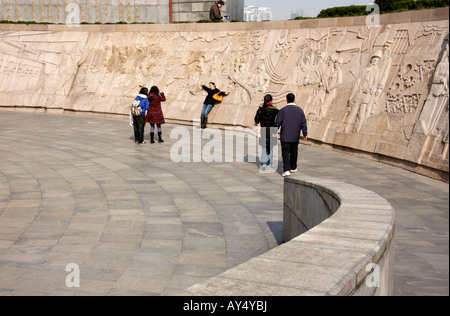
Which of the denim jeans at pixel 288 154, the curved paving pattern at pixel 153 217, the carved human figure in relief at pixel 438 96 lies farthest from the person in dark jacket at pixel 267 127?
the carved human figure in relief at pixel 438 96

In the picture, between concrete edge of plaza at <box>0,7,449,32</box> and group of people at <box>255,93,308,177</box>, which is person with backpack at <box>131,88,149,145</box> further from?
concrete edge of plaza at <box>0,7,449,32</box>

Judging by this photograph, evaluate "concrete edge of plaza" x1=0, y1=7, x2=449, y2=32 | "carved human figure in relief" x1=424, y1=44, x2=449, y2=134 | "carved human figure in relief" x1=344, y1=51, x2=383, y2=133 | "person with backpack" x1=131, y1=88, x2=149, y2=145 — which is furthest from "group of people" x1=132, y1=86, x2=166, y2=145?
"carved human figure in relief" x1=424, y1=44, x2=449, y2=134

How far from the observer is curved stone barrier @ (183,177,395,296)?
318 cm

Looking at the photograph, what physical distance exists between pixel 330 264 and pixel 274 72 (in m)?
14.2

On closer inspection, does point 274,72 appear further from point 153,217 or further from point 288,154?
point 153,217

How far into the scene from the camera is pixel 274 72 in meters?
17.3

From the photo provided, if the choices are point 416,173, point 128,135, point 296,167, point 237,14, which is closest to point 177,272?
point 296,167

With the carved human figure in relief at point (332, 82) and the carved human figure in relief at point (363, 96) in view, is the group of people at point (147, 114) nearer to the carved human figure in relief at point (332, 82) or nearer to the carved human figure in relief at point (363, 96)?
the carved human figure in relief at point (332, 82)

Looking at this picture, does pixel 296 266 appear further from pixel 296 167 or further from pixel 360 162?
pixel 360 162

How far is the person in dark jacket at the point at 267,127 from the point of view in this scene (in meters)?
11.6

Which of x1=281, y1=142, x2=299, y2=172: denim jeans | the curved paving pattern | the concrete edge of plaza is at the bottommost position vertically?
the curved paving pattern

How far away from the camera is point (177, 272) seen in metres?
5.73

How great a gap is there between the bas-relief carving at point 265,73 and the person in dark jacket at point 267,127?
8.33ft

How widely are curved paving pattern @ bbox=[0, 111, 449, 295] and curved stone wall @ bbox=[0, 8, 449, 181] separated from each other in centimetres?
97
